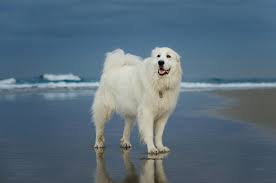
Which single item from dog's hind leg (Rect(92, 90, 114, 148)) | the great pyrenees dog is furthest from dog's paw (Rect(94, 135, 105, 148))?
dog's hind leg (Rect(92, 90, 114, 148))

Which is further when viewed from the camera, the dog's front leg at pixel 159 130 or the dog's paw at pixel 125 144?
the dog's paw at pixel 125 144

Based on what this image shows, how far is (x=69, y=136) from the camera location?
985cm

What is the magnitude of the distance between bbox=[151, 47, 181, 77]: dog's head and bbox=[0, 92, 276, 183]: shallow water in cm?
109

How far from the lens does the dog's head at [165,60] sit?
815 centimetres

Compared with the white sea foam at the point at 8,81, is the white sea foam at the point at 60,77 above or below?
above

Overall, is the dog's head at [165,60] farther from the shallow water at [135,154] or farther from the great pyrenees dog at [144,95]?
the shallow water at [135,154]

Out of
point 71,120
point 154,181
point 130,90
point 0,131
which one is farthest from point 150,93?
point 71,120

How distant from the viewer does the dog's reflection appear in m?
6.02

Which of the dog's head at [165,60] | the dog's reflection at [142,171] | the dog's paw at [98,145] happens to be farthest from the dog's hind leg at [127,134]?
the dog's head at [165,60]

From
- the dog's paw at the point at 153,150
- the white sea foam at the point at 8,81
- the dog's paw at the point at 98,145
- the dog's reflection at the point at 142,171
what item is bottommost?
the dog's reflection at the point at 142,171

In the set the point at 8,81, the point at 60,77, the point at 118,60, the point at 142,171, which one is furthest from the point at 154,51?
the point at 60,77

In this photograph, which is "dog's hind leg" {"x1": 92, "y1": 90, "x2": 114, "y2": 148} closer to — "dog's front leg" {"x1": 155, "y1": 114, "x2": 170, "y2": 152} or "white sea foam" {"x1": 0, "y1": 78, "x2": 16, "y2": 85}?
"dog's front leg" {"x1": 155, "y1": 114, "x2": 170, "y2": 152}

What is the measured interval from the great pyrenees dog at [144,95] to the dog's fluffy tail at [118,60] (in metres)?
0.09

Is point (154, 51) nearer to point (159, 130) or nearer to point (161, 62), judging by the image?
point (161, 62)
